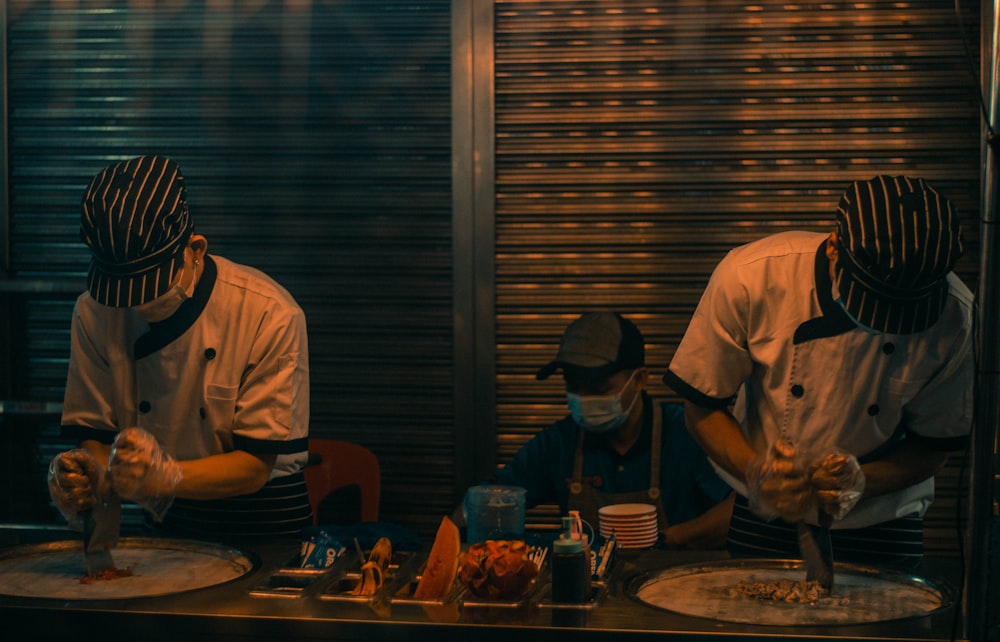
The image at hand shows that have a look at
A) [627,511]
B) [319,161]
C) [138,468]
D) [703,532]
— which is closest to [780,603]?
[627,511]

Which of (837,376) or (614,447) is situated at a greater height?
(837,376)

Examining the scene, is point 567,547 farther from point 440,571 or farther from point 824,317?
point 824,317

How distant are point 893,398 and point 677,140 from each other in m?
1.79

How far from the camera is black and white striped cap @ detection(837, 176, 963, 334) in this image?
2205 millimetres

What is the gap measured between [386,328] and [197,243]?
148 centimetres

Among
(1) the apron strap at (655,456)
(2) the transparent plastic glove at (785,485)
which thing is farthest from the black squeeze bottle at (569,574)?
(1) the apron strap at (655,456)

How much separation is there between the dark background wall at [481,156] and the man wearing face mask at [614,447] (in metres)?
0.61

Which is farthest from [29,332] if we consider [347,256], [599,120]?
[599,120]

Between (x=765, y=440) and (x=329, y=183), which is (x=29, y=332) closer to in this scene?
(x=329, y=183)

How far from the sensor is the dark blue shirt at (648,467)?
11.4 ft

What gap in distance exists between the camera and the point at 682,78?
4.10m

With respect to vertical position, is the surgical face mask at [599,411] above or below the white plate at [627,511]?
above

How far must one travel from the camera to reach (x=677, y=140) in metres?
4.11

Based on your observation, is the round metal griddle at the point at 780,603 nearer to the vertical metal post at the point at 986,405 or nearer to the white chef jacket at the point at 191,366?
the vertical metal post at the point at 986,405
